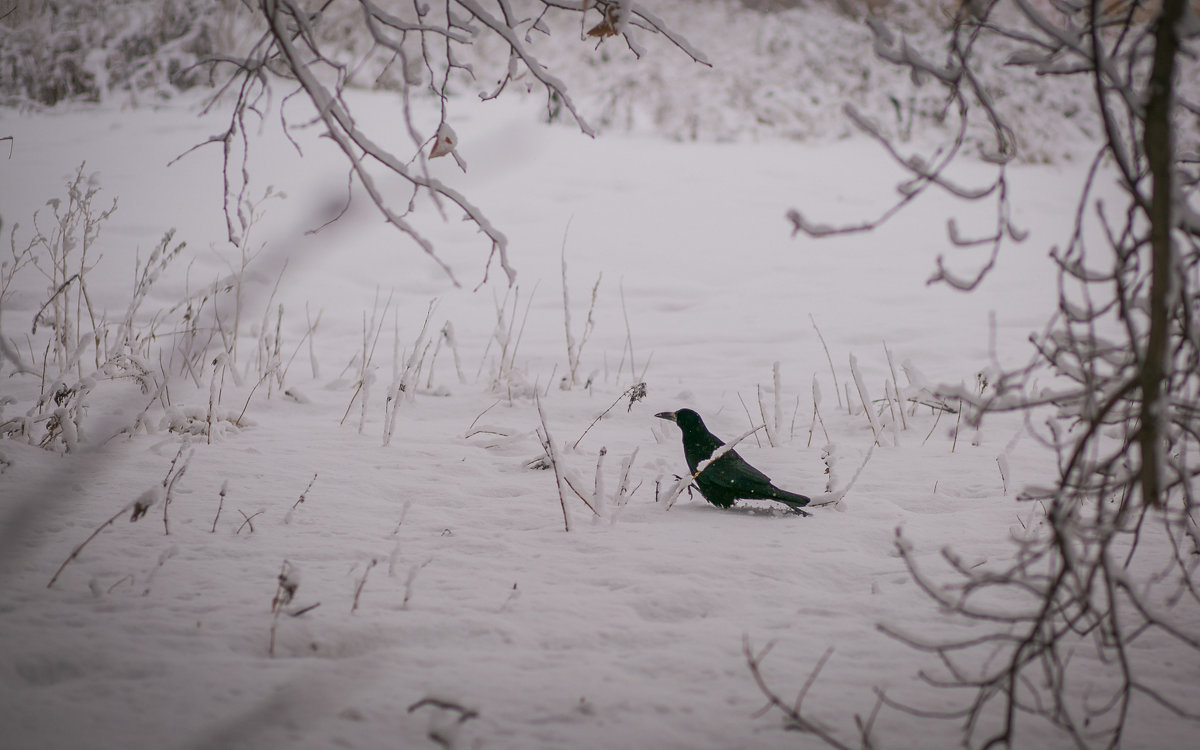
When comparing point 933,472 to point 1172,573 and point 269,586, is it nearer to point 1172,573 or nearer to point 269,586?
point 1172,573

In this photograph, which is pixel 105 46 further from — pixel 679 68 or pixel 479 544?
pixel 479 544

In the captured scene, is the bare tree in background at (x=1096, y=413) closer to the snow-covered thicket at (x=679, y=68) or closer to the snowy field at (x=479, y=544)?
the snowy field at (x=479, y=544)

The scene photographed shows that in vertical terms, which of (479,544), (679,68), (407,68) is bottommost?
(479,544)

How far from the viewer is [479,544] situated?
2.08 m

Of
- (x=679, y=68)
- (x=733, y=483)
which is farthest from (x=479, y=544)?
(x=679, y=68)

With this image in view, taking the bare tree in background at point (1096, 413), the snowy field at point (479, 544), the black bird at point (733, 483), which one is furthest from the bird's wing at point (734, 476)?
the bare tree in background at point (1096, 413)

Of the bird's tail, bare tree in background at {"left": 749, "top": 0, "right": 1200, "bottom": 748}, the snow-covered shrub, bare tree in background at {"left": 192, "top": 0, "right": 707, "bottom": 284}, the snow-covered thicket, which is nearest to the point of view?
bare tree in background at {"left": 749, "top": 0, "right": 1200, "bottom": 748}

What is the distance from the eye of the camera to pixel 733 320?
5758 millimetres

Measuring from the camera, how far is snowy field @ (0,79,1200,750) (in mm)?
1260

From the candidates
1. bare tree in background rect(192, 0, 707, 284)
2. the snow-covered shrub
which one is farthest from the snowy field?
the snow-covered shrub

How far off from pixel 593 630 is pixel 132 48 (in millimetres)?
10456

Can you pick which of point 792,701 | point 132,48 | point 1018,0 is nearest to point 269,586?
point 792,701

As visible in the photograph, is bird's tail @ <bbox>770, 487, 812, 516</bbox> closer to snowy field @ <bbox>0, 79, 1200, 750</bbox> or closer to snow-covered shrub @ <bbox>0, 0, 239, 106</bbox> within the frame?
snowy field @ <bbox>0, 79, 1200, 750</bbox>

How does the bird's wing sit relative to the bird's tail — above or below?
above
